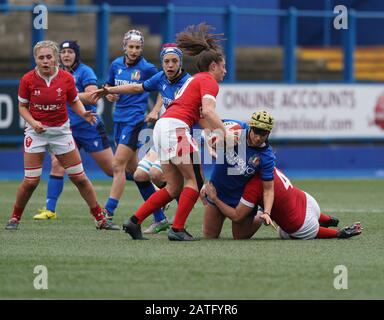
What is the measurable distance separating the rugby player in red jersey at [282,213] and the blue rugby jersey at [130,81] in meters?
2.69

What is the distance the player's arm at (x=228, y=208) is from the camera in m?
11.1

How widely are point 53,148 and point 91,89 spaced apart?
178cm

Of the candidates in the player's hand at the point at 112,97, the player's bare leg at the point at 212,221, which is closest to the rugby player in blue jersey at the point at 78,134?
the player's hand at the point at 112,97

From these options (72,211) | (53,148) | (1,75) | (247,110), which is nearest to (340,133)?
(247,110)

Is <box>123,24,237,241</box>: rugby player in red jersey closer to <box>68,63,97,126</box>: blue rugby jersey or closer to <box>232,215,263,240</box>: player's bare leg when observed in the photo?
<box>232,215,263,240</box>: player's bare leg

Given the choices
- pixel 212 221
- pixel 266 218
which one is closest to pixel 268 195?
pixel 266 218

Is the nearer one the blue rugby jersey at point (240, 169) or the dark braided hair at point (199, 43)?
the blue rugby jersey at point (240, 169)

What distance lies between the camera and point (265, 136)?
10.8 metres

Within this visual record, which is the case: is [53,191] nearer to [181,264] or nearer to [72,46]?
[72,46]

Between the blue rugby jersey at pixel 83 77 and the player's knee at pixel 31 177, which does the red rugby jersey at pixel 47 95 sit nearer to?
the player's knee at pixel 31 177

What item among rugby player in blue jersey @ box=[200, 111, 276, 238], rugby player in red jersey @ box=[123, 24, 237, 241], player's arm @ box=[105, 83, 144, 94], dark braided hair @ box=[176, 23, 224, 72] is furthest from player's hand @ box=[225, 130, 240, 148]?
player's arm @ box=[105, 83, 144, 94]

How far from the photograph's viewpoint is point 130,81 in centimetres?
1356
